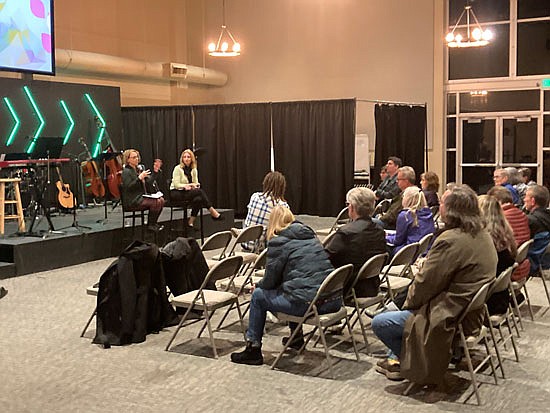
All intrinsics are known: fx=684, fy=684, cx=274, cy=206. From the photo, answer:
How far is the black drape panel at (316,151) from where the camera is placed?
11047 mm

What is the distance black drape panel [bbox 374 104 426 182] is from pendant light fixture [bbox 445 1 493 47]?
1270 mm

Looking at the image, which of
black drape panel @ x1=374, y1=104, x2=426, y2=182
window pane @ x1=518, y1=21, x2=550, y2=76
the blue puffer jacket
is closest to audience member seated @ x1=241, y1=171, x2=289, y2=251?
the blue puffer jacket

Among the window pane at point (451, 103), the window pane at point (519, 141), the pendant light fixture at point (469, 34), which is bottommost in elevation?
the window pane at point (519, 141)

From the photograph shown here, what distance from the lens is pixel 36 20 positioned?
10148 millimetres

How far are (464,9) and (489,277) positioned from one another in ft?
34.0

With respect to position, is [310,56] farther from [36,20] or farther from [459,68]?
[36,20]

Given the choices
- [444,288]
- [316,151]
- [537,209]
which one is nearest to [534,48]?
[316,151]

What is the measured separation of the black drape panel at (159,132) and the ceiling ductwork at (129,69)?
2.80 ft

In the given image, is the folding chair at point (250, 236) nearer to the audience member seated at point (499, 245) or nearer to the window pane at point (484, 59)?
the audience member seated at point (499, 245)

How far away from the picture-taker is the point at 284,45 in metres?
14.8

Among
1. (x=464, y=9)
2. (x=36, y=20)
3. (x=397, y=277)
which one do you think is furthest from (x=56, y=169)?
(x=464, y=9)

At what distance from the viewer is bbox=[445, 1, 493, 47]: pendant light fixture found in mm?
11844

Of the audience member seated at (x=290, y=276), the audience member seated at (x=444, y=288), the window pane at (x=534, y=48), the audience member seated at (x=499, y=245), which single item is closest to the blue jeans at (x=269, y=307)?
the audience member seated at (x=290, y=276)

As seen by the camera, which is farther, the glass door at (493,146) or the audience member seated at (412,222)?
the glass door at (493,146)
